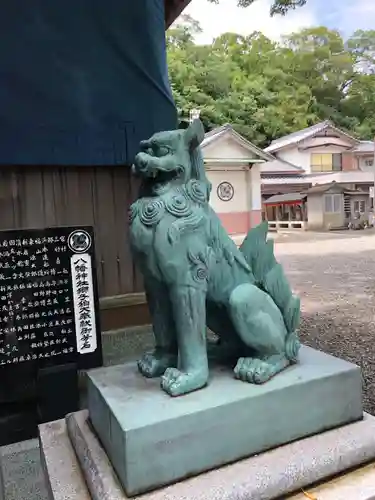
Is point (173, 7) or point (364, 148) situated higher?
point (364, 148)

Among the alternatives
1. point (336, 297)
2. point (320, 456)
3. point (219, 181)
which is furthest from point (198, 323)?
point (219, 181)

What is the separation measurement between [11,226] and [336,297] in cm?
425

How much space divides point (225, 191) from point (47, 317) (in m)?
13.0

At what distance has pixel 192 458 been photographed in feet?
3.14

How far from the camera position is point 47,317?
2.00 meters

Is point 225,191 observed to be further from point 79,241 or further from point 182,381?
point 182,381

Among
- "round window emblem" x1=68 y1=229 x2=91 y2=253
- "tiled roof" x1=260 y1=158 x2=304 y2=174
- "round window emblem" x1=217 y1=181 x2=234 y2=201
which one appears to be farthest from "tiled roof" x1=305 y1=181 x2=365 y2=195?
"round window emblem" x1=68 y1=229 x2=91 y2=253

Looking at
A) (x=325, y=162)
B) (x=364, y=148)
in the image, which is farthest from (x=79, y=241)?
(x=364, y=148)

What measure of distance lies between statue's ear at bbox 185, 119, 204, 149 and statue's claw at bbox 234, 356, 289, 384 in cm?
59

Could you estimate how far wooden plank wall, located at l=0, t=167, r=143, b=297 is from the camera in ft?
7.38

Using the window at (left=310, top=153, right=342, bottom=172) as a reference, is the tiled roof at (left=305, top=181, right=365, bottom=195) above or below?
below

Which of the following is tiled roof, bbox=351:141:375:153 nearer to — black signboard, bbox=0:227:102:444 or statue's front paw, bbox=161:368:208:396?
black signboard, bbox=0:227:102:444

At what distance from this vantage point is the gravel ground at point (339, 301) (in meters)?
3.33

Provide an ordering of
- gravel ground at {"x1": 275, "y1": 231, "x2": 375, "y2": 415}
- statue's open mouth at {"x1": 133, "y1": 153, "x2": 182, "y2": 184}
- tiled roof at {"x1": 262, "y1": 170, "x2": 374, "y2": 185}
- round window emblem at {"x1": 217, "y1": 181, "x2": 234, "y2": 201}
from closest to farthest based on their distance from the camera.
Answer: statue's open mouth at {"x1": 133, "y1": 153, "x2": 182, "y2": 184} → gravel ground at {"x1": 275, "y1": 231, "x2": 375, "y2": 415} → round window emblem at {"x1": 217, "y1": 181, "x2": 234, "y2": 201} → tiled roof at {"x1": 262, "y1": 170, "x2": 374, "y2": 185}
